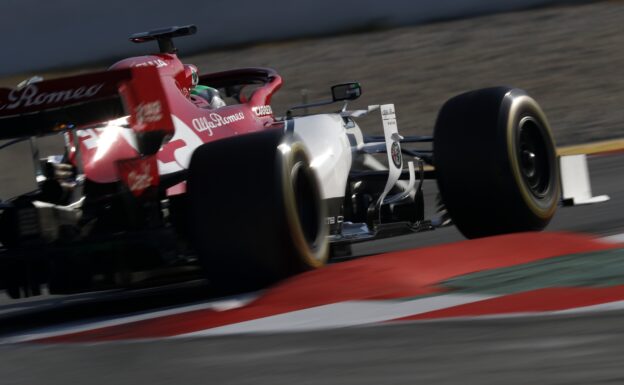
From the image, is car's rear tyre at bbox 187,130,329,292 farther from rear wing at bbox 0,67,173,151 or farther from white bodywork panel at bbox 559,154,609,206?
white bodywork panel at bbox 559,154,609,206

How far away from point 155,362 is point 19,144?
235cm

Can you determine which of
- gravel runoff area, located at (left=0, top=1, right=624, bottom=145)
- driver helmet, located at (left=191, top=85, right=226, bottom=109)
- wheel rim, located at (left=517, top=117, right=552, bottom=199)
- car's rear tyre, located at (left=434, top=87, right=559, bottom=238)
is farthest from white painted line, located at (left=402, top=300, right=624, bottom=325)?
gravel runoff area, located at (left=0, top=1, right=624, bottom=145)

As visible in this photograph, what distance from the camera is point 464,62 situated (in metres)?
17.8

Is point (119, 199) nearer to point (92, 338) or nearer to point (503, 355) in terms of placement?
point (92, 338)

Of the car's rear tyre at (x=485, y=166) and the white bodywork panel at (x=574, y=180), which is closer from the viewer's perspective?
the car's rear tyre at (x=485, y=166)

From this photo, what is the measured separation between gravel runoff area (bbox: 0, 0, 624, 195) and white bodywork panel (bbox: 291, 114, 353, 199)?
8.14m

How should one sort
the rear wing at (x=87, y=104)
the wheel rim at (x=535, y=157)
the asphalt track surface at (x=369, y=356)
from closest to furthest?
the asphalt track surface at (x=369, y=356)
the rear wing at (x=87, y=104)
the wheel rim at (x=535, y=157)

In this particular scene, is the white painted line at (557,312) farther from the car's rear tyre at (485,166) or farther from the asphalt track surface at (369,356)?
the car's rear tyre at (485,166)

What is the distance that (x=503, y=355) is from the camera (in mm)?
3779

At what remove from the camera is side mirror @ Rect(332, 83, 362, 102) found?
7727 millimetres

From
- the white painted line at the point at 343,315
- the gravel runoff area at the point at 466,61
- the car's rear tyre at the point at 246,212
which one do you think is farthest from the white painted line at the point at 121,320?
the gravel runoff area at the point at 466,61

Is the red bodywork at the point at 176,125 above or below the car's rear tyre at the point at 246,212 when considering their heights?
above

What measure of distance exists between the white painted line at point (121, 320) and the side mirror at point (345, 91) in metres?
2.36

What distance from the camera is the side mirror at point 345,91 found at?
773 cm
